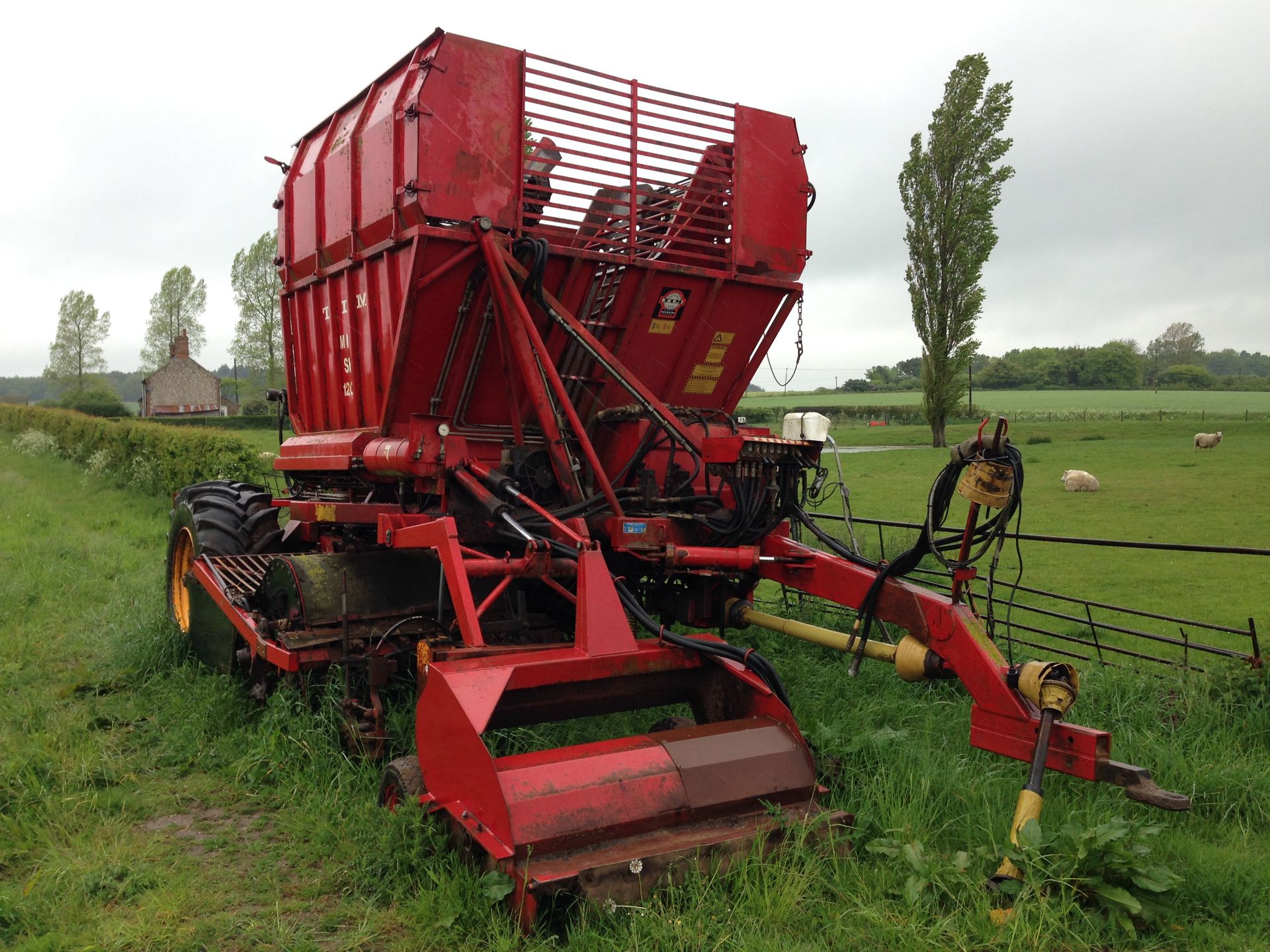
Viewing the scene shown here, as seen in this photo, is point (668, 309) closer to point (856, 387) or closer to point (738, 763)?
point (738, 763)

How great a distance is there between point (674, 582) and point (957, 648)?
2117 mm

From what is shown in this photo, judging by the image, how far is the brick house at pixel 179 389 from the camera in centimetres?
6122

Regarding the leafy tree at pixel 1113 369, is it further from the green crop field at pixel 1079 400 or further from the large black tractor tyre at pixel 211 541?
the large black tractor tyre at pixel 211 541

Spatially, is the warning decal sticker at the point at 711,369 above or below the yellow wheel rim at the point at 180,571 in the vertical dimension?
above

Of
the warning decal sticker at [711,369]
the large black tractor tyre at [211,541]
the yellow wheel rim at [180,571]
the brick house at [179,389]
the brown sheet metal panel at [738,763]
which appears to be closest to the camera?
the brown sheet metal panel at [738,763]

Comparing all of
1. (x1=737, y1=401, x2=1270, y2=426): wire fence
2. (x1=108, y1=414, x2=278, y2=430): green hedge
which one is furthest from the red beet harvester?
(x1=108, y1=414, x2=278, y2=430): green hedge

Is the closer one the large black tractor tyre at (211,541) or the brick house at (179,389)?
the large black tractor tyre at (211,541)

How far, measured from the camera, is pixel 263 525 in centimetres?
762

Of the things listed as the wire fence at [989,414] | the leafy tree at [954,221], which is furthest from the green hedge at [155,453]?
the leafy tree at [954,221]

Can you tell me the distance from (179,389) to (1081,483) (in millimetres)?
57188

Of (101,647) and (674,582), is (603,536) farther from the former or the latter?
(101,647)

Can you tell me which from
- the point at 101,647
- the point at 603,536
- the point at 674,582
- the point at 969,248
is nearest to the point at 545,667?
the point at 603,536

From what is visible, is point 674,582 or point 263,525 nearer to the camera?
point 674,582

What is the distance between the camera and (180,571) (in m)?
8.20
